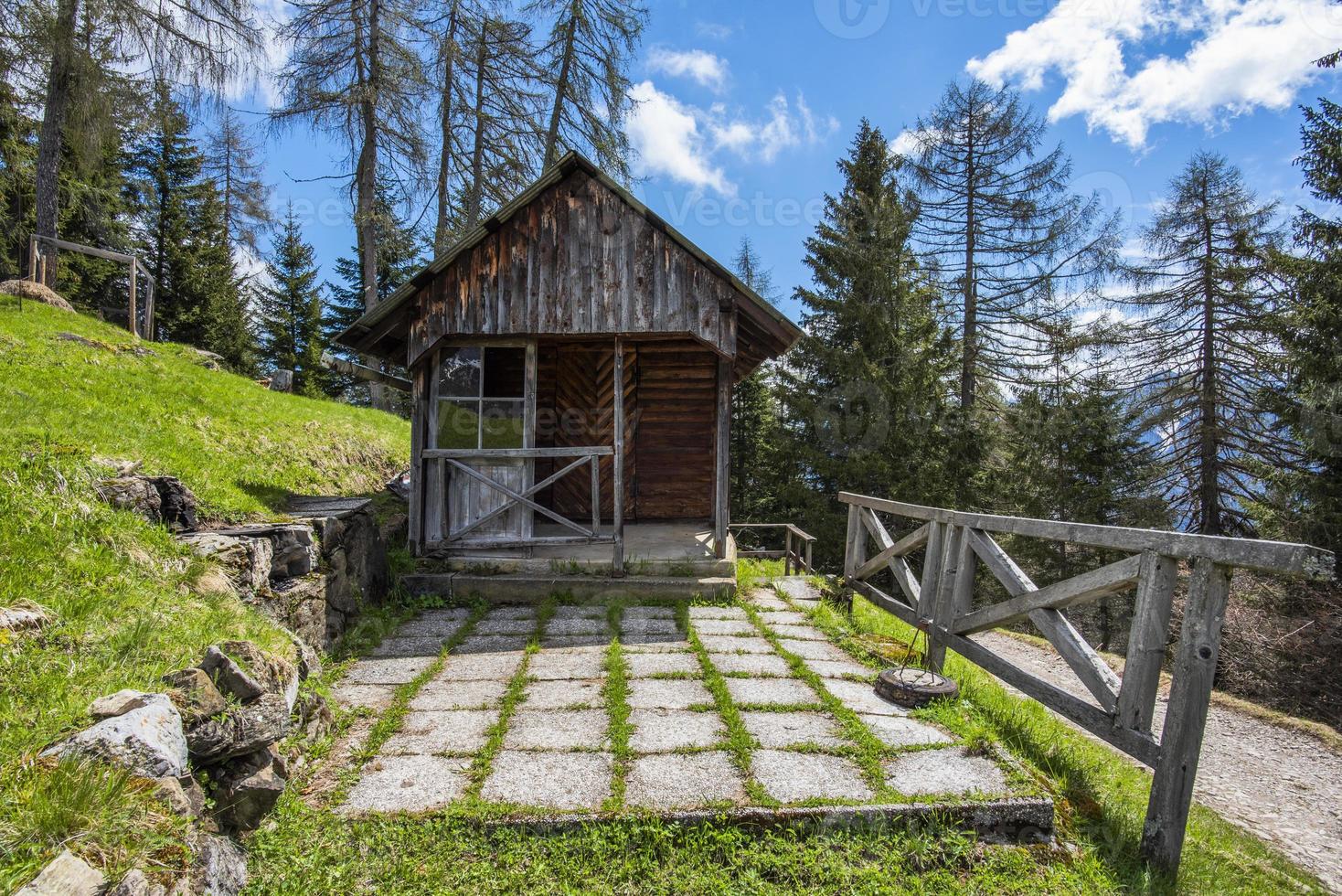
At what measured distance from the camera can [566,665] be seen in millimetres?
4770

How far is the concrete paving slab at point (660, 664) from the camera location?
4625 millimetres

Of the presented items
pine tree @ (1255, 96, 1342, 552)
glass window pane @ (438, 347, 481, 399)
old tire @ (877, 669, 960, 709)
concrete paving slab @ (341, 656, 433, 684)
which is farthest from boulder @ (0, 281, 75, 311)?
pine tree @ (1255, 96, 1342, 552)

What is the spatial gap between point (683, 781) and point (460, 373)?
211 inches

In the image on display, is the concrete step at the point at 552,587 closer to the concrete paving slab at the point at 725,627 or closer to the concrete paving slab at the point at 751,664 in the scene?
the concrete paving slab at the point at 725,627

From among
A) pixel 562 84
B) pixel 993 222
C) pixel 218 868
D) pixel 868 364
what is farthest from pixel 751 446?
pixel 218 868

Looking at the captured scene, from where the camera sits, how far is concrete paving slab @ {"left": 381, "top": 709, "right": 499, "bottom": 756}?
3.42 m

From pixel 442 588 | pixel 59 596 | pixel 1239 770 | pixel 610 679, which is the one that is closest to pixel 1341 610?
pixel 1239 770

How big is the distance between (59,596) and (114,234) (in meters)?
20.5

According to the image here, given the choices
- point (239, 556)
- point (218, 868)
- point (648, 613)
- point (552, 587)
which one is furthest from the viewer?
point (552, 587)

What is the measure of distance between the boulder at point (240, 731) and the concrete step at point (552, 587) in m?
3.67

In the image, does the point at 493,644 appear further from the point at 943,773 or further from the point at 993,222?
the point at 993,222

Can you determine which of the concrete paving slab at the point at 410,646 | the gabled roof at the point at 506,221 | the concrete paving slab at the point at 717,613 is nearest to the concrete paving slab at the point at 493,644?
the concrete paving slab at the point at 410,646

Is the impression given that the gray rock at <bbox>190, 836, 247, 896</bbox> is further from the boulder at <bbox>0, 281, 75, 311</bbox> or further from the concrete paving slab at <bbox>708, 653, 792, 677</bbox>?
the boulder at <bbox>0, 281, 75, 311</bbox>

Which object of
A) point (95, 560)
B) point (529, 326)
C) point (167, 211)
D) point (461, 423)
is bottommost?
point (95, 560)
